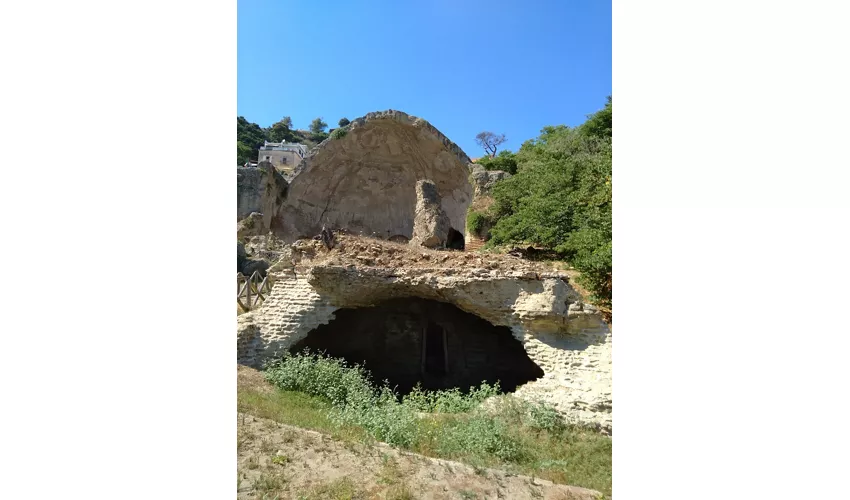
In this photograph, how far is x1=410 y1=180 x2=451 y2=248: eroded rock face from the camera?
12.0 metres

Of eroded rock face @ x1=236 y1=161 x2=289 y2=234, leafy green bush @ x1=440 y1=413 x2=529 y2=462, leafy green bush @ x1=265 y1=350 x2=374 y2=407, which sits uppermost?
eroded rock face @ x1=236 y1=161 x2=289 y2=234

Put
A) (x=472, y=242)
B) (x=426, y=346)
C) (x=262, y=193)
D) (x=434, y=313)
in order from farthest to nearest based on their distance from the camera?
(x=262, y=193) → (x=472, y=242) → (x=426, y=346) → (x=434, y=313)

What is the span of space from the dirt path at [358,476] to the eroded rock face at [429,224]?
24.8 feet

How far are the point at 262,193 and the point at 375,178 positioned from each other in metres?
4.96

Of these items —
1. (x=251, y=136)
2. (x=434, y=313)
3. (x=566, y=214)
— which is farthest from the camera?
(x=251, y=136)

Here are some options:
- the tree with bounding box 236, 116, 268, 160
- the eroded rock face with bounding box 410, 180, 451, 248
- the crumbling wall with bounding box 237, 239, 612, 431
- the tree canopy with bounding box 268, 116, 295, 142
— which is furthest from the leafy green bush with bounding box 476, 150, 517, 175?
the tree canopy with bounding box 268, 116, 295, 142

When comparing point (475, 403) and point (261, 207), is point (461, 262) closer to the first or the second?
point (475, 403)

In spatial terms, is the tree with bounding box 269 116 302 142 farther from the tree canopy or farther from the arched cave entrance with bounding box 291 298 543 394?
the arched cave entrance with bounding box 291 298 543 394

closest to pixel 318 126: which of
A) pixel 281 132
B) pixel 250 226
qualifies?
pixel 281 132

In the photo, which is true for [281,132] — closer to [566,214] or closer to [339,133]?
[339,133]

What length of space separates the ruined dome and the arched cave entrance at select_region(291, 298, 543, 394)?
7815 millimetres

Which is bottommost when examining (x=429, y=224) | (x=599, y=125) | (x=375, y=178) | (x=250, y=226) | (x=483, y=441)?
(x=483, y=441)

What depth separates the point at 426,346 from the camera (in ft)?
34.0

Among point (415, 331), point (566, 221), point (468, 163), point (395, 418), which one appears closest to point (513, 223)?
point (566, 221)
